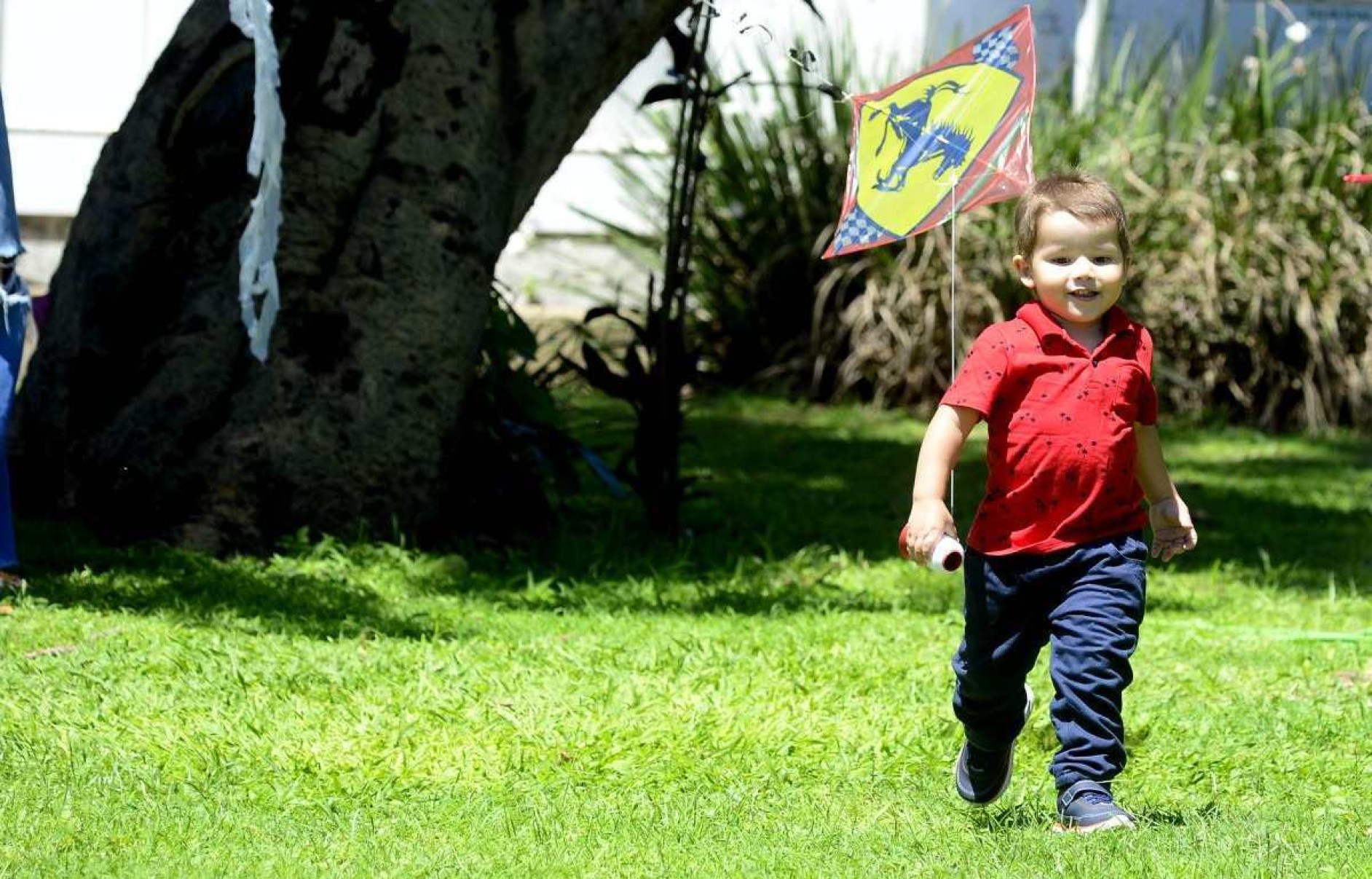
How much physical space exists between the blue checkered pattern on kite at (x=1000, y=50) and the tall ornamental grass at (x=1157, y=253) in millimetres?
6220

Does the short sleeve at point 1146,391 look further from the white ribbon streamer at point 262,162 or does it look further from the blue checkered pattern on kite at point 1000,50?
the white ribbon streamer at point 262,162

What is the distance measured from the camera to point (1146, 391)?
398 centimetres

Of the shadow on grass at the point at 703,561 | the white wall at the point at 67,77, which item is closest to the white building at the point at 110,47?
the white wall at the point at 67,77

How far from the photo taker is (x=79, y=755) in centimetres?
439

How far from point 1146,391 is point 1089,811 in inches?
32.7

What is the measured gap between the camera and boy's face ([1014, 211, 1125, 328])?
3.90 metres

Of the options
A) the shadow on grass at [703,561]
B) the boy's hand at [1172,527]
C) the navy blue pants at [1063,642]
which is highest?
the boy's hand at [1172,527]

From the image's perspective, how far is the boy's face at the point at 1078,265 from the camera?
154 inches

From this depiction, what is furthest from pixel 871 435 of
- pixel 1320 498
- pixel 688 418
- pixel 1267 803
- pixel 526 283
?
pixel 1267 803

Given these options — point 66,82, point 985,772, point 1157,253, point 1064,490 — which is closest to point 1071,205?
point 1064,490

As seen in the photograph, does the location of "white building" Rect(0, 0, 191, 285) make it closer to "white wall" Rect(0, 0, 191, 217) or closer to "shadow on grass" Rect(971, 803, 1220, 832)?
"white wall" Rect(0, 0, 191, 217)

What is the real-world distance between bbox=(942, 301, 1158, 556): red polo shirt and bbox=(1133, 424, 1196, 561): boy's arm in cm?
8

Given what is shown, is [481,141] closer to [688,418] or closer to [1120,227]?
Answer: [1120,227]

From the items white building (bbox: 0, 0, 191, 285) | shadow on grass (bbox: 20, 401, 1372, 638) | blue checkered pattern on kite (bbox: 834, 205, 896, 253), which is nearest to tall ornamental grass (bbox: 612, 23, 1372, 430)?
shadow on grass (bbox: 20, 401, 1372, 638)
